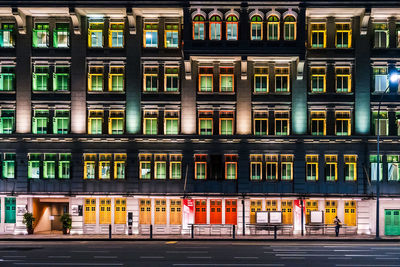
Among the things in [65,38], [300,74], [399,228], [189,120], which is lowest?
[399,228]

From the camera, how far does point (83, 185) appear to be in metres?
37.7

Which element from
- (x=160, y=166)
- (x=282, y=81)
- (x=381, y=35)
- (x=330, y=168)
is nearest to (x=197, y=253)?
(x=160, y=166)

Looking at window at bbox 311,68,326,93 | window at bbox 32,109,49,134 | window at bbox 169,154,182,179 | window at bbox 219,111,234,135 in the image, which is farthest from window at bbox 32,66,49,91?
window at bbox 311,68,326,93

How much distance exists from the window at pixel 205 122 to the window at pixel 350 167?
11000 mm

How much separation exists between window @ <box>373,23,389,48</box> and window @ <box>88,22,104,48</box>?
22109 mm

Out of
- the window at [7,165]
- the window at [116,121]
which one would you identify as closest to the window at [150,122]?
the window at [116,121]

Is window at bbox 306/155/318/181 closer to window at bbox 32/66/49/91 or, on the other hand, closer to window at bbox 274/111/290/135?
window at bbox 274/111/290/135

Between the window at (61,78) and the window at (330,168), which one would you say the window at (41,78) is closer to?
the window at (61,78)

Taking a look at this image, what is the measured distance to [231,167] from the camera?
3775 cm

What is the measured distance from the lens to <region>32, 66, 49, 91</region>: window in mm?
38312

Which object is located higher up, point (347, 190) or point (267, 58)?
point (267, 58)

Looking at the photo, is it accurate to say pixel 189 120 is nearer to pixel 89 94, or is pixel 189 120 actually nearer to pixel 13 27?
pixel 89 94

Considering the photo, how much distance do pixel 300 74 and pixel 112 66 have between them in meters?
15.1

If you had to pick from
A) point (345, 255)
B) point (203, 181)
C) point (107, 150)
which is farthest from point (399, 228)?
point (107, 150)
